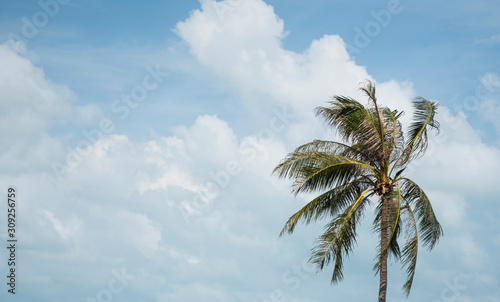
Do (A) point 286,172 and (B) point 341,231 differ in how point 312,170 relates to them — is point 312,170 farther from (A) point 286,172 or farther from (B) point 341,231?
(B) point 341,231

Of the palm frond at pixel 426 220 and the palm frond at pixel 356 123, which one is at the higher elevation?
the palm frond at pixel 356 123

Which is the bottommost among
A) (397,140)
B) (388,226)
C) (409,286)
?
(409,286)

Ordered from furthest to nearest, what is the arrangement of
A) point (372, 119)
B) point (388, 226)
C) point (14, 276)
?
point (14, 276) < point (372, 119) < point (388, 226)

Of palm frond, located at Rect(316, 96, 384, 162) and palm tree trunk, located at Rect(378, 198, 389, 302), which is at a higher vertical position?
palm frond, located at Rect(316, 96, 384, 162)

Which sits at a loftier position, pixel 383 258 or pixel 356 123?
pixel 356 123

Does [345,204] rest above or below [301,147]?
below

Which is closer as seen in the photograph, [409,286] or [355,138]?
[409,286]

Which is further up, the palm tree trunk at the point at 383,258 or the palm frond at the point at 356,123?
the palm frond at the point at 356,123

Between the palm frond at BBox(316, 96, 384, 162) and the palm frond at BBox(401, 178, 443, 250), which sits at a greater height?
the palm frond at BBox(316, 96, 384, 162)

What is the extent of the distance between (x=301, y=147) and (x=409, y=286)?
253 inches

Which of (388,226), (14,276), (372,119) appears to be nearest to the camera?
(388,226)

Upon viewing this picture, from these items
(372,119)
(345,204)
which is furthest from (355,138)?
(345,204)

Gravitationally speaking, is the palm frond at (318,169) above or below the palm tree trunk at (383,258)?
above

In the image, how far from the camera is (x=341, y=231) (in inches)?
872
